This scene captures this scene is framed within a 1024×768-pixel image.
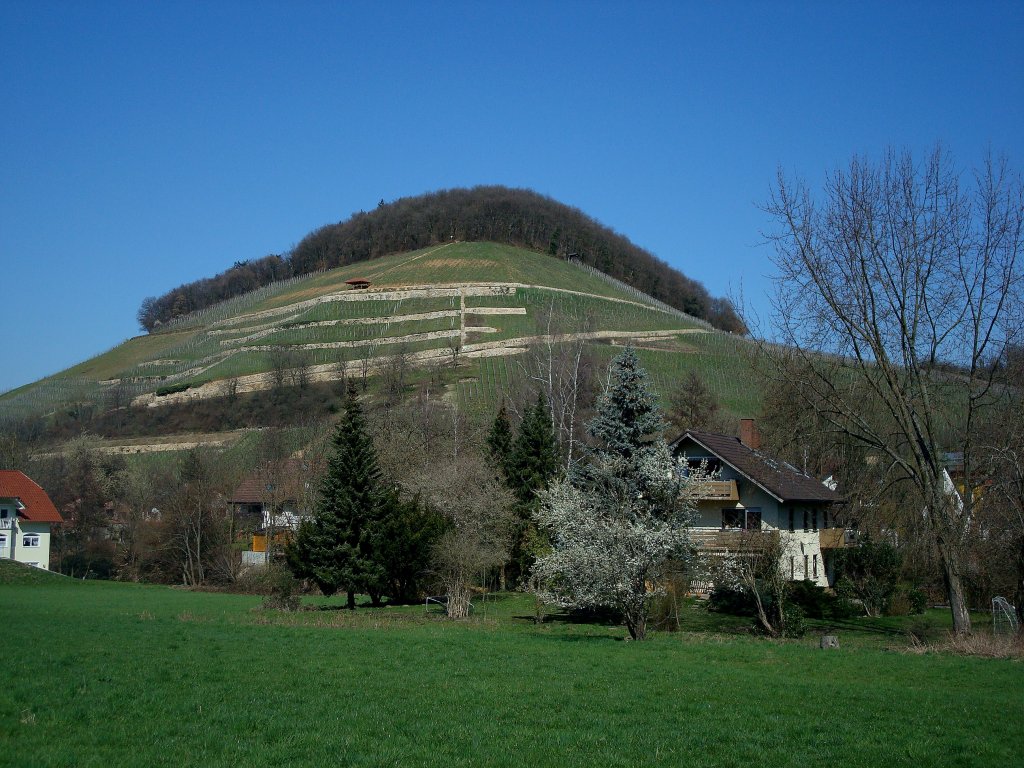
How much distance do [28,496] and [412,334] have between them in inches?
2142

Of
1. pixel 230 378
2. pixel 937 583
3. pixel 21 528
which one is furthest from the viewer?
pixel 230 378

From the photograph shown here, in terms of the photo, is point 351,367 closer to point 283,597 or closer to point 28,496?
point 28,496

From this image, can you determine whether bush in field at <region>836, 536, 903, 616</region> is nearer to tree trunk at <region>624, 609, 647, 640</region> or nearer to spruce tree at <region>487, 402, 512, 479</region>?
tree trunk at <region>624, 609, 647, 640</region>

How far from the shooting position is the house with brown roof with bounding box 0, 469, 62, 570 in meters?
64.2

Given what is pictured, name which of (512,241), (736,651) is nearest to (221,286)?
(512,241)

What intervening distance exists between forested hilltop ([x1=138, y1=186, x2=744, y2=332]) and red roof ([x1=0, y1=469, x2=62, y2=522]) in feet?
341

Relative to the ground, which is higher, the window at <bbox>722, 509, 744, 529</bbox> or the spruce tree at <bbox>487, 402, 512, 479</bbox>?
the spruce tree at <bbox>487, 402, 512, 479</bbox>

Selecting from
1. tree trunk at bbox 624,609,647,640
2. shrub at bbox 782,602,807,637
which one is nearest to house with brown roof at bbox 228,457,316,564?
tree trunk at bbox 624,609,647,640

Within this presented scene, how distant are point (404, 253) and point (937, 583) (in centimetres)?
13370

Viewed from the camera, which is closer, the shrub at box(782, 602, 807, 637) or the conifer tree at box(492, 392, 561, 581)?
the shrub at box(782, 602, 807, 637)

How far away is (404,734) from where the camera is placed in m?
10.6

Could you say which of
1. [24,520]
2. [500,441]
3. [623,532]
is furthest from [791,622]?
[24,520]

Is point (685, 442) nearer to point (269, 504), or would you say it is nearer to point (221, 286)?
point (269, 504)

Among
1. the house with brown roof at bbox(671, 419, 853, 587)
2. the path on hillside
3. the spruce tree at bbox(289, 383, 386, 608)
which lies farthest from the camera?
the path on hillside
